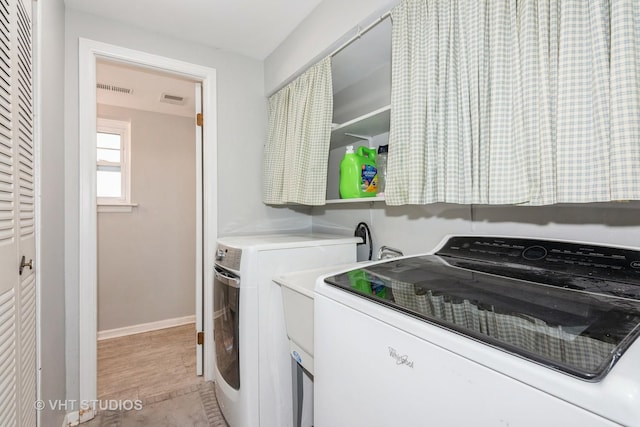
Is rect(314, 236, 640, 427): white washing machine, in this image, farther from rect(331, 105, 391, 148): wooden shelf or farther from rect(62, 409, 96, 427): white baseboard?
rect(62, 409, 96, 427): white baseboard

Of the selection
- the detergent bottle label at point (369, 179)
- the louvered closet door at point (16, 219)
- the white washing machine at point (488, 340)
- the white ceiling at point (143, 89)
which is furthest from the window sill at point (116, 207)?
the white washing machine at point (488, 340)

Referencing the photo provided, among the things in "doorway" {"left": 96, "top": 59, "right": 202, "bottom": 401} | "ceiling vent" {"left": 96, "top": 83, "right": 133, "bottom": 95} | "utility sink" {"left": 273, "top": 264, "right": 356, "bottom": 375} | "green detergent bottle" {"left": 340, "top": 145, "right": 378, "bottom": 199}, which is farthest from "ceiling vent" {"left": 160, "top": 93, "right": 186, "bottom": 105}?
"utility sink" {"left": 273, "top": 264, "right": 356, "bottom": 375}

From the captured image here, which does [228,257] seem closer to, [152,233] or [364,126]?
[364,126]

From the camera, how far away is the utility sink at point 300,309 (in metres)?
1.24

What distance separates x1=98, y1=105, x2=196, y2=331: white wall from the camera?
3045 mm

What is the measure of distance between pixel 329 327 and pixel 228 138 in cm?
178

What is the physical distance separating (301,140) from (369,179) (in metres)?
0.54

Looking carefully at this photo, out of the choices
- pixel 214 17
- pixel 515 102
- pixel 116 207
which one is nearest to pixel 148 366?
pixel 116 207

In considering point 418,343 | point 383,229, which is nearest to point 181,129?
point 383,229

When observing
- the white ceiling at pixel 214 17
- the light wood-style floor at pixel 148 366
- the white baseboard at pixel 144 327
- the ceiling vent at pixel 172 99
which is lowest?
the light wood-style floor at pixel 148 366

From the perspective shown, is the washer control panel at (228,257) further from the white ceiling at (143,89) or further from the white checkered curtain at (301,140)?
the white ceiling at (143,89)

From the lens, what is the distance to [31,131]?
1.11 m

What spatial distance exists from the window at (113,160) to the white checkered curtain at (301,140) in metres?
1.91

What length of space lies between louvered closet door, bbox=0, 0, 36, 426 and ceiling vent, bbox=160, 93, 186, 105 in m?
1.94
